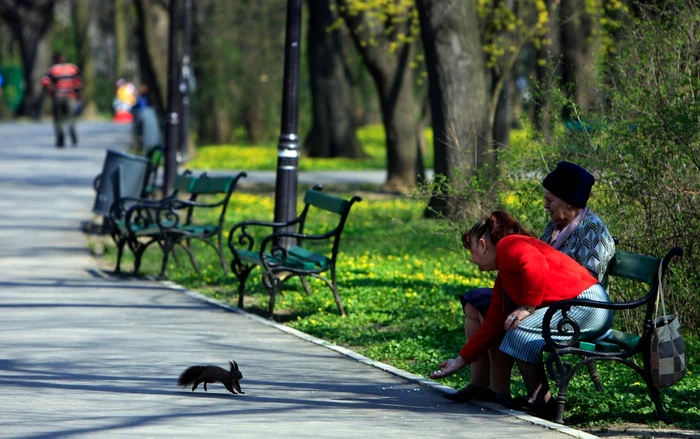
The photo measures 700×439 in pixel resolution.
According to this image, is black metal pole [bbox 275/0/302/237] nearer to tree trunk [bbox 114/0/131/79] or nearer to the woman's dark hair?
the woman's dark hair

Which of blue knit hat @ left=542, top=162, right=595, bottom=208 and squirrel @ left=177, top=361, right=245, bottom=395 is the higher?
blue knit hat @ left=542, top=162, right=595, bottom=208

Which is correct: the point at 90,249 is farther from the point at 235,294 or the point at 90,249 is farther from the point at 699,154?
the point at 699,154

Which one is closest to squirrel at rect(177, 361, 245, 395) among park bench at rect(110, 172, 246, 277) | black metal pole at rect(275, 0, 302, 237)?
black metal pole at rect(275, 0, 302, 237)

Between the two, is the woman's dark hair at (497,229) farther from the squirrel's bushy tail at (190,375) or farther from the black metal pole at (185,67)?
the black metal pole at (185,67)

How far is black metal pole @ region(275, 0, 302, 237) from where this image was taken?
11766mm

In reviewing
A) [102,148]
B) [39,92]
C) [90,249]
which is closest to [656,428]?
[90,249]

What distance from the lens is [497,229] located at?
7.06m

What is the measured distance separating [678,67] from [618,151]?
0.67 m

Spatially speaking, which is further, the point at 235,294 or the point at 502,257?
the point at 235,294

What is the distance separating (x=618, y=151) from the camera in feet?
28.9

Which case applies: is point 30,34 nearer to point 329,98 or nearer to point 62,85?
point 62,85

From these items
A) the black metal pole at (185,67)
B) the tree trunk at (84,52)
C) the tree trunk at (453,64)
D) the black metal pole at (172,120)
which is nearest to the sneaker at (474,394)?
the tree trunk at (453,64)

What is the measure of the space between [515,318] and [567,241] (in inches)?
26.8

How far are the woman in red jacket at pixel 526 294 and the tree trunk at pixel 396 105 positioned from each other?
15473mm
